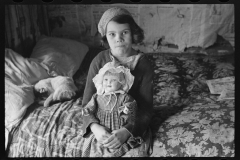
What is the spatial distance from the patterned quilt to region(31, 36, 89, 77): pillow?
0.89 ft

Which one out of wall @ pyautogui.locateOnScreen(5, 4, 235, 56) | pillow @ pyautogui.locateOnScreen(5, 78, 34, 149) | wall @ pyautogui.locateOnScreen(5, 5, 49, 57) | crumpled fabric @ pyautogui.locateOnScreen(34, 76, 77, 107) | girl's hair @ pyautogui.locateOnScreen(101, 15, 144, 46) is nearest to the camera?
girl's hair @ pyautogui.locateOnScreen(101, 15, 144, 46)

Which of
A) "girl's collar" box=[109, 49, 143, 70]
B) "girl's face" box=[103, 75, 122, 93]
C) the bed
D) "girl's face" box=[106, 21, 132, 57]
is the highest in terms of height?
"girl's face" box=[106, 21, 132, 57]

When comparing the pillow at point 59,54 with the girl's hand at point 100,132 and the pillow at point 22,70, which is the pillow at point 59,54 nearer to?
the pillow at point 22,70

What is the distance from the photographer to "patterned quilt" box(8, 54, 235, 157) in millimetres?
1140

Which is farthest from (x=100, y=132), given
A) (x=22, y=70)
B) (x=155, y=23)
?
(x=155, y=23)

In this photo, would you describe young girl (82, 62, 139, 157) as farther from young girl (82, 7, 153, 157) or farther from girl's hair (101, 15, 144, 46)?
girl's hair (101, 15, 144, 46)

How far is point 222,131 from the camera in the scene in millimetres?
1175

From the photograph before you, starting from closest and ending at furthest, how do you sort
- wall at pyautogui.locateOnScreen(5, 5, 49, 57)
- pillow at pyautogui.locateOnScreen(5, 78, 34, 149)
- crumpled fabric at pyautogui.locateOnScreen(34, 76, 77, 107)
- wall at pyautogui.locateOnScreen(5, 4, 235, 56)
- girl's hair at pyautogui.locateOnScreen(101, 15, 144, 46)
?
girl's hair at pyautogui.locateOnScreen(101, 15, 144, 46) < pillow at pyautogui.locateOnScreen(5, 78, 34, 149) < crumpled fabric at pyautogui.locateOnScreen(34, 76, 77, 107) < wall at pyautogui.locateOnScreen(5, 5, 49, 57) < wall at pyautogui.locateOnScreen(5, 4, 235, 56)

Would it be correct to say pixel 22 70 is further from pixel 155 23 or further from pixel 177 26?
pixel 177 26

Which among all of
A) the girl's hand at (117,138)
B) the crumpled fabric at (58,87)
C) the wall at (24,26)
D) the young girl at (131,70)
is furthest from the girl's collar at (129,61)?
the wall at (24,26)

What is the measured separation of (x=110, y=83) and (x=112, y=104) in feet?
0.26

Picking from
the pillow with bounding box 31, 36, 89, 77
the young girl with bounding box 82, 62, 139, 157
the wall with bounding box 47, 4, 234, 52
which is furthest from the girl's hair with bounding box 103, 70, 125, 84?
the wall with bounding box 47, 4, 234, 52

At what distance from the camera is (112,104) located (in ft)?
3.58

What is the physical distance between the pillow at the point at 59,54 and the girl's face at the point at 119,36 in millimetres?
538
